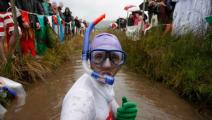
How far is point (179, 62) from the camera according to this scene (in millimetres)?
5508

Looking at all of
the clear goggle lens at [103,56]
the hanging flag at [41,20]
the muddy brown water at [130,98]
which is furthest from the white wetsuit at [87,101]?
the hanging flag at [41,20]

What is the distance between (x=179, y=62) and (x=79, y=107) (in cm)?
428

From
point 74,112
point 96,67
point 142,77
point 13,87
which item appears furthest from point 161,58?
point 74,112

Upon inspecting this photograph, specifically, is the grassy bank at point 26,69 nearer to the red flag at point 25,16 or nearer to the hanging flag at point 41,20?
the red flag at point 25,16

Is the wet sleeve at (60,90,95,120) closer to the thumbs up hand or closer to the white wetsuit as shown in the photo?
the white wetsuit

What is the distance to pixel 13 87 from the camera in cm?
251

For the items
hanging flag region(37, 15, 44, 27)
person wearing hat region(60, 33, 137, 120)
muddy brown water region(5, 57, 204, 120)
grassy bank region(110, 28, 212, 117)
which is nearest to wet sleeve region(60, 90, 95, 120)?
person wearing hat region(60, 33, 137, 120)

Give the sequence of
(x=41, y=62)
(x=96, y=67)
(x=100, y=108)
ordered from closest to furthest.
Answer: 1. (x=100, y=108)
2. (x=96, y=67)
3. (x=41, y=62)

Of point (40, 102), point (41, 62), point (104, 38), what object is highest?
point (104, 38)

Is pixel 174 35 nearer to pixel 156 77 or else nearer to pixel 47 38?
pixel 156 77

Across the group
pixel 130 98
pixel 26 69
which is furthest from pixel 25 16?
pixel 130 98

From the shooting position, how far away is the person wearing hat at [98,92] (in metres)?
1.50

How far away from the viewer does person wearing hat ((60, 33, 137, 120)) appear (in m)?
1.50

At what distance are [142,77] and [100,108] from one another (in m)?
4.85
